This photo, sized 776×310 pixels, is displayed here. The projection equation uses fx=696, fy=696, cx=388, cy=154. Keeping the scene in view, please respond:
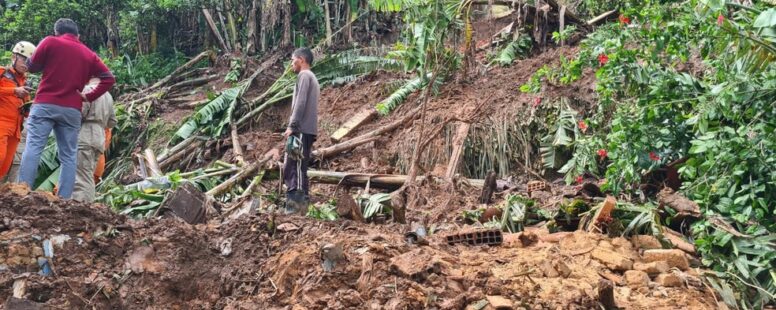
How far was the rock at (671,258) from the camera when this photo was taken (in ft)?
15.6

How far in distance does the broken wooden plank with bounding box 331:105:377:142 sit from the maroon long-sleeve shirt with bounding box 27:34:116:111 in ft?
14.7

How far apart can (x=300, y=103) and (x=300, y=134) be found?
0.93 ft

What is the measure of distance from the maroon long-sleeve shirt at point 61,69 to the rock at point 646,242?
15.4 feet

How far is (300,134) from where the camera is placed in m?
6.35

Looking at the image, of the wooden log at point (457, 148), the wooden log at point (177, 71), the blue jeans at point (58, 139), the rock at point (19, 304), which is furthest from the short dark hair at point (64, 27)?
the wooden log at point (177, 71)

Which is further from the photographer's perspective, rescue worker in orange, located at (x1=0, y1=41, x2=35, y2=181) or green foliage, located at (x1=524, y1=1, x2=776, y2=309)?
rescue worker in orange, located at (x1=0, y1=41, x2=35, y2=181)

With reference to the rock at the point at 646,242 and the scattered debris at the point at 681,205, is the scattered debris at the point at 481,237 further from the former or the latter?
the scattered debris at the point at 681,205

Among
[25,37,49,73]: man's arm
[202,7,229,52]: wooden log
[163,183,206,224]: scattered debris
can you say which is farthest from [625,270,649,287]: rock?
[202,7,229,52]: wooden log

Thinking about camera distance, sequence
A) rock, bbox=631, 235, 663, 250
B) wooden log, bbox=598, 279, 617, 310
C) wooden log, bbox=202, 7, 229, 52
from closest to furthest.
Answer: wooden log, bbox=598, 279, 617, 310
rock, bbox=631, 235, 663, 250
wooden log, bbox=202, 7, 229, 52

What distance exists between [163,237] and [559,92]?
5888mm

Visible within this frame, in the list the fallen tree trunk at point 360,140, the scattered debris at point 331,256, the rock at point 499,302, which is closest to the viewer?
the rock at point 499,302

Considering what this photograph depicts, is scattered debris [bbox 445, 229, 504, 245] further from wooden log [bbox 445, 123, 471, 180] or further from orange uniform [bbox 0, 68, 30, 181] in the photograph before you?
orange uniform [bbox 0, 68, 30, 181]

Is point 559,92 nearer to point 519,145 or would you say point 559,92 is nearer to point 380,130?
point 519,145

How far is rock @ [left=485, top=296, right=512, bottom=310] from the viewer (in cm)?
395
